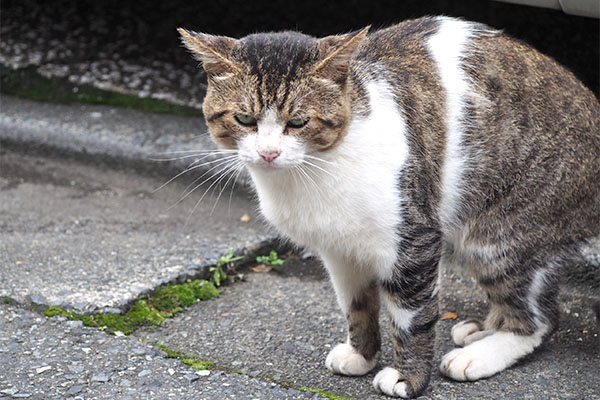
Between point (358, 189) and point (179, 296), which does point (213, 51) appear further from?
point (179, 296)

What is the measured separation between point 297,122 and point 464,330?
1.24m

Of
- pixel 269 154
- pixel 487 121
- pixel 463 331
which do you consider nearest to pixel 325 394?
pixel 463 331

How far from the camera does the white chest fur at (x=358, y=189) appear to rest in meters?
2.57

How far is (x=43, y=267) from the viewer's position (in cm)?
355

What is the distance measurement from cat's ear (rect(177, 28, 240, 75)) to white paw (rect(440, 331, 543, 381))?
1.35m

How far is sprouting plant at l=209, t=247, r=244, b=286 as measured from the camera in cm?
362

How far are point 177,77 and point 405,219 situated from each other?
306 centimetres

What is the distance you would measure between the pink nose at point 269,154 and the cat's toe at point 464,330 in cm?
124

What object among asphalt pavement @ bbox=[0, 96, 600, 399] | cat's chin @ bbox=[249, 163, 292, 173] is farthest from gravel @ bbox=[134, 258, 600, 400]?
cat's chin @ bbox=[249, 163, 292, 173]

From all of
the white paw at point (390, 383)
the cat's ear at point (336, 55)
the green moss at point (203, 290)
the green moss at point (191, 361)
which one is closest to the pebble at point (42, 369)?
the green moss at point (191, 361)

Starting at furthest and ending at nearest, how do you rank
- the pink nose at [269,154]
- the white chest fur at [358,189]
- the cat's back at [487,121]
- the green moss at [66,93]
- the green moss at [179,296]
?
the green moss at [66,93]
the green moss at [179,296]
the cat's back at [487,121]
the white chest fur at [358,189]
the pink nose at [269,154]

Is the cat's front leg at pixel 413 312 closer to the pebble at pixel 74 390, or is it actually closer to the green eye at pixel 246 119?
the green eye at pixel 246 119

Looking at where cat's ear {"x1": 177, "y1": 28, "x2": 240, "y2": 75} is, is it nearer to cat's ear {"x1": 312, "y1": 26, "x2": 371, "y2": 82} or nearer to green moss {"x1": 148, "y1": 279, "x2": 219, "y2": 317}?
cat's ear {"x1": 312, "y1": 26, "x2": 371, "y2": 82}

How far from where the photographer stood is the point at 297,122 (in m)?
2.48
